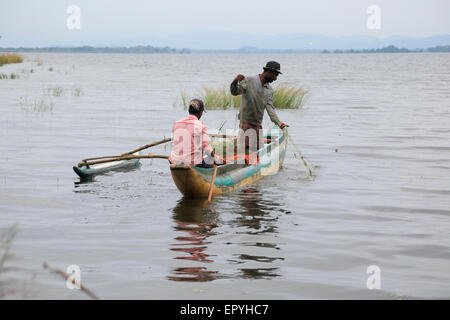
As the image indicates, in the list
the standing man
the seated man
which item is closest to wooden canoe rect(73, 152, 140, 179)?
the standing man

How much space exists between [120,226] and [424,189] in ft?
20.6

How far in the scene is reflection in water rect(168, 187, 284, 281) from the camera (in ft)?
22.9

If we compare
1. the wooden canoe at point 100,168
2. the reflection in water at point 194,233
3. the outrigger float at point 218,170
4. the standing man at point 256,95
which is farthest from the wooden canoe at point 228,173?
the wooden canoe at point 100,168

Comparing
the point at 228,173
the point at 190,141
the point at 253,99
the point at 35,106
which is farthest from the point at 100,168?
the point at 35,106

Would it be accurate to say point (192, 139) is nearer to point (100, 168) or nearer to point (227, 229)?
point (227, 229)

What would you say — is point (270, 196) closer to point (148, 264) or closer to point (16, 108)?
point (148, 264)

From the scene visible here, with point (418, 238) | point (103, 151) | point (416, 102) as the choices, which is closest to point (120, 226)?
point (418, 238)

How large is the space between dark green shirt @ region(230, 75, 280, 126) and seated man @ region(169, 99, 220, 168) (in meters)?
2.52

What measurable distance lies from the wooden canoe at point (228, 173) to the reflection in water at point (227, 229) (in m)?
0.21

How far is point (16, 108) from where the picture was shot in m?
25.5

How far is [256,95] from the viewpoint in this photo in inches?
484

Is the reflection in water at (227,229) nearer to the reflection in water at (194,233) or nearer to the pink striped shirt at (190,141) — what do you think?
the reflection in water at (194,233)

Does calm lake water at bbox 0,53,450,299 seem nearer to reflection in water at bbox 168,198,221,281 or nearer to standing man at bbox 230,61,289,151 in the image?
reflection in water at bbox 168,198,221,281

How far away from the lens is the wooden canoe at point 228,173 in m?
10.1
